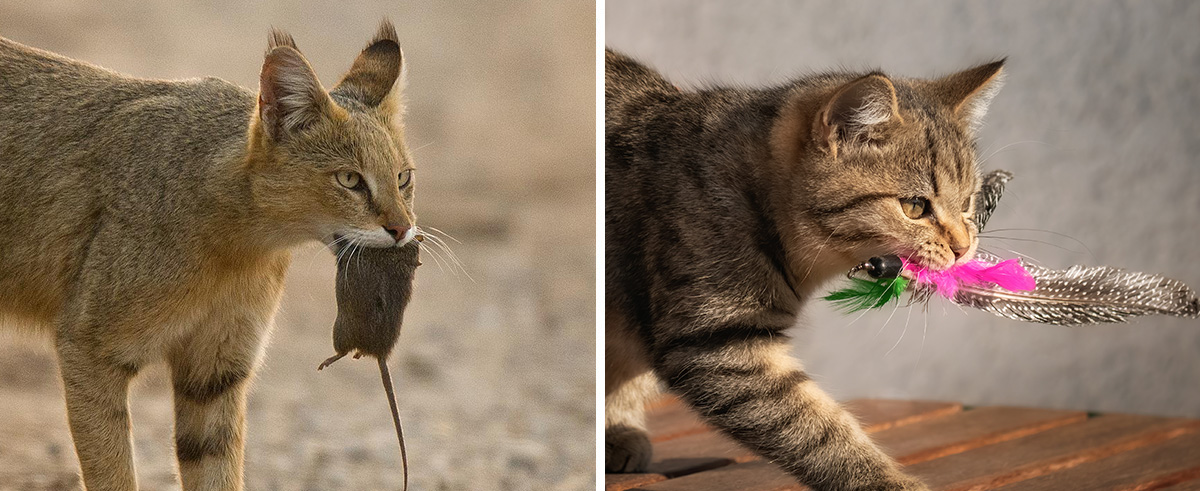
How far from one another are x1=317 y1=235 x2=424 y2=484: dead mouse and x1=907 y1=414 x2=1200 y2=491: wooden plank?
3.57ft

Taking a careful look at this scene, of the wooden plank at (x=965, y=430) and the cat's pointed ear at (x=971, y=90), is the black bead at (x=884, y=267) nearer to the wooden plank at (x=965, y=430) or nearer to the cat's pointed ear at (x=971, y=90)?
the cat's pointed ear at (x=971, y=90)

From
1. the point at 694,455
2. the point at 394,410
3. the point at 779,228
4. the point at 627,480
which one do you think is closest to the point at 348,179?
the point at 394,410

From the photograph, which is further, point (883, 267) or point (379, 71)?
point (883, 267)

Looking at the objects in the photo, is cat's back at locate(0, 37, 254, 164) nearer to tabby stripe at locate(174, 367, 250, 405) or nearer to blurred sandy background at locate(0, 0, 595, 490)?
blurred sandy background at locate(0, 0, 595, 490)

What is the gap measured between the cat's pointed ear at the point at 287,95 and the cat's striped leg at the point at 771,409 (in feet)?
2.22

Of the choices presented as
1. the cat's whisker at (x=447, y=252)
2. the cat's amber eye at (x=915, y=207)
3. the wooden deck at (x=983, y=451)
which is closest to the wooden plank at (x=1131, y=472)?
the wooden deck at (x=983, y=451)

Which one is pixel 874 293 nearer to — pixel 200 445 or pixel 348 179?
pixel 348 179

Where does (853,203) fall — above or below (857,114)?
below

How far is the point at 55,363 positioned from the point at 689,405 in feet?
3.13

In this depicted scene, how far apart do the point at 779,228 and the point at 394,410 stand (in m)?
0.70

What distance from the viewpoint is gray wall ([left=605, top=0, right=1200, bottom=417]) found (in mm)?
3154

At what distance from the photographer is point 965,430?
265 cm

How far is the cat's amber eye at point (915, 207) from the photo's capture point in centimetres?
184

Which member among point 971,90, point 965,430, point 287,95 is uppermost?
point 971,90
